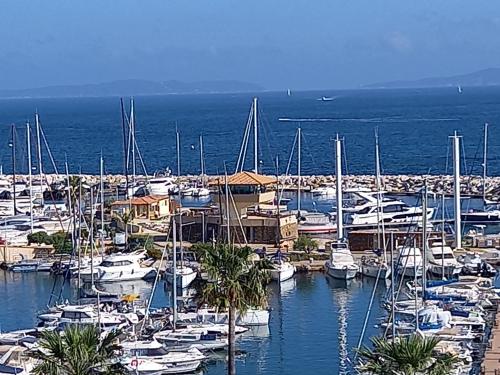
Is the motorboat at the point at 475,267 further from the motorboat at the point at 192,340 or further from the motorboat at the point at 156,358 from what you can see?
the motorboat at the point at 156,358

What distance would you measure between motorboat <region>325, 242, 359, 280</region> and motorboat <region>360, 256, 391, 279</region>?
351 millimetres

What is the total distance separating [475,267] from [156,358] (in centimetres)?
1690

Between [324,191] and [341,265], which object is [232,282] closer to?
[341,265]

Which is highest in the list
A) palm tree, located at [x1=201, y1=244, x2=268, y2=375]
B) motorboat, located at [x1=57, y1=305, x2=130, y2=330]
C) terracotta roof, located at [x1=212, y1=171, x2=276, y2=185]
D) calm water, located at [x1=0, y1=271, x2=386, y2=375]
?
terracotta roof, located at [x1=212, y1=171, x2=276, y2=185]

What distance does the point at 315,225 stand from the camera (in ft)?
176

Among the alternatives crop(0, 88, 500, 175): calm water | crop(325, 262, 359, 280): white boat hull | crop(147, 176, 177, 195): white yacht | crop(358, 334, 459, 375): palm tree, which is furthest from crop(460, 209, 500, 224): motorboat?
crop(358, 334, 459, 375): palm tree

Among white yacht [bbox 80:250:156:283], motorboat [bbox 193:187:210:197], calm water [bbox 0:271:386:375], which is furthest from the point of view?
motorboat [bbox 193:187:210:197]

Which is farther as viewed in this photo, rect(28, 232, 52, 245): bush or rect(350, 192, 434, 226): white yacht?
rect(350, 192, 434, 226): white yacht

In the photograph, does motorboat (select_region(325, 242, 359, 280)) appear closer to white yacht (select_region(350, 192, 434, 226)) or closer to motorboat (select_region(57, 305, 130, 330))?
white yacht (select_region(350, 192, 434, 226))

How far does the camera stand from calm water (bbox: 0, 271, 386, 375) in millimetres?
32031

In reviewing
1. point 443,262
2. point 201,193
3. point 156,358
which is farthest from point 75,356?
point 201,193

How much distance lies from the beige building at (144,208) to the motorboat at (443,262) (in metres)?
19.0

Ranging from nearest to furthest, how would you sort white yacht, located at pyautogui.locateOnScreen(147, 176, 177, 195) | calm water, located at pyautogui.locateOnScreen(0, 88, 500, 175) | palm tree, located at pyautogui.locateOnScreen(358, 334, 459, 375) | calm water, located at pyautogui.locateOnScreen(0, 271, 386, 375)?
palm tree, located at pyautogui.locateOnScreen(358, 334, 459, 375)
calm water, located at pyautogui.locateOnScreen(0, 271, 386, 375)
white yacht, located at pyautogui.locateOnScreen(147, 176, 177, 195)
calm water, located at pyautogui.locateOnScreen(0, 88, 500, 175)

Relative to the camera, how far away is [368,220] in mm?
57750
